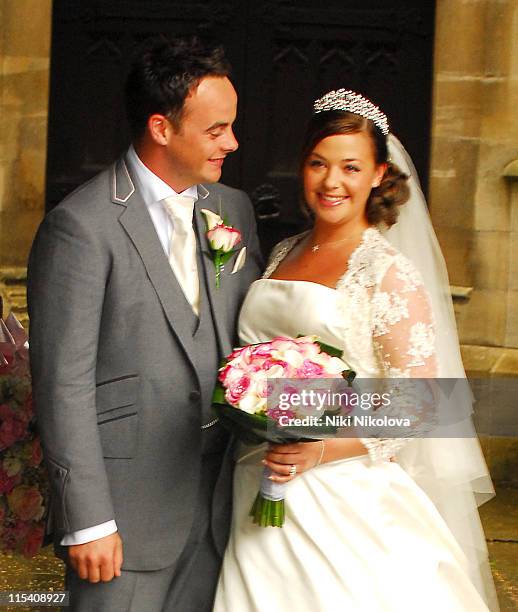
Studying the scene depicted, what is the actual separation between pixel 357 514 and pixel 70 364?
87 centimetres

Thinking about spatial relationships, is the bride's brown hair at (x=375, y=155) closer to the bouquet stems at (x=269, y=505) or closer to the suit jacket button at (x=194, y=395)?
the suit jacket button at (x=194, y=395)

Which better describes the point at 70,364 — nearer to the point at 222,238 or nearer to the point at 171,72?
the point at 222,238

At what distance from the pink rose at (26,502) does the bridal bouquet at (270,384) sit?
0.96 meters

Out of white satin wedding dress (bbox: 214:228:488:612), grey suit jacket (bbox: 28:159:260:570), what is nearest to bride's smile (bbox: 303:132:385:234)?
white satin wedding dress (bbox: 214:228:488:612)

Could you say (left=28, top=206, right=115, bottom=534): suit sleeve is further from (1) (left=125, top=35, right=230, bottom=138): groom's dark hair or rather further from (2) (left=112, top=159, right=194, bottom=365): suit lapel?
(1) (left=125, top=35, right=230, bottom=138): groom's dark hair

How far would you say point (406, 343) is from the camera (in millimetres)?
2877

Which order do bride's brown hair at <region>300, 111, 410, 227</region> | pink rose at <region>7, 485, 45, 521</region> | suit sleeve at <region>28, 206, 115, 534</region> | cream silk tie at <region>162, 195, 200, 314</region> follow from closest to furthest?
suit sleeve at <region>28, 206, 115, 534</region> → cream silk tie at <region>162, 195, 200, 314</region> → bride's brown hair at <region>300, 111, 410, 227</region> → pink rose at <region>7, 485, 45, 521</region>

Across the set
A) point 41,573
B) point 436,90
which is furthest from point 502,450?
point 41,573

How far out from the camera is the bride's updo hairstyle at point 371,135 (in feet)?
10.1

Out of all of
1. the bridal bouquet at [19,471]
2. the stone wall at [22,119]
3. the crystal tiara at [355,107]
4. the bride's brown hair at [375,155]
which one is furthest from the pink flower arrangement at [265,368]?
the stone wall at [22,119]

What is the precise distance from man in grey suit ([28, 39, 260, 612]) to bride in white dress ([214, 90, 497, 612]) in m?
0.14

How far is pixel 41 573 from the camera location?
16.1 ft

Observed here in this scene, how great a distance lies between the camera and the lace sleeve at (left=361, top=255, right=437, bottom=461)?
2875mm

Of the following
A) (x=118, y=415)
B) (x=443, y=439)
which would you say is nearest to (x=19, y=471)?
(x=118, y=415)
